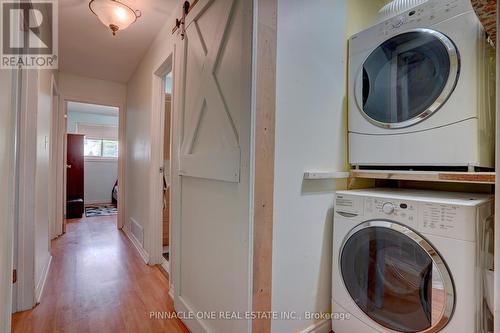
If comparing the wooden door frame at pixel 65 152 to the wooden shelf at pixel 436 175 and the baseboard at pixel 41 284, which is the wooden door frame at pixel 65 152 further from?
the wooden shelf at pixel 436 175

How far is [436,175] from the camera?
47.8 inches

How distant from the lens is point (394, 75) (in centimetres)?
140

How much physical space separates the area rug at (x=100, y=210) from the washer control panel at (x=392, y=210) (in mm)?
4930

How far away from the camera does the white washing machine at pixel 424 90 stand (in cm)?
111

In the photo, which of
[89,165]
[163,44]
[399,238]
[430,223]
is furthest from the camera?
[89,165]

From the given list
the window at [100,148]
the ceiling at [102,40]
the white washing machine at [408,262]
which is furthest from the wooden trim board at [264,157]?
the window at [100,148]

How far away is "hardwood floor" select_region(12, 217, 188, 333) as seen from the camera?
5.09 feet

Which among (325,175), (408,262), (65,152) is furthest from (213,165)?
(65,152)

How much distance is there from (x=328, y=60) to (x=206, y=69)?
0.73 m

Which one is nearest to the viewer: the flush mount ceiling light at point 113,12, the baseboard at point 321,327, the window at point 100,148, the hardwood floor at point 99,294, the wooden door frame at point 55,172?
the baseboard at point 321,327

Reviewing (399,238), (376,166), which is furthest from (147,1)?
(399,238)

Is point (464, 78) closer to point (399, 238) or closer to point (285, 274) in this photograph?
point (399, 238)

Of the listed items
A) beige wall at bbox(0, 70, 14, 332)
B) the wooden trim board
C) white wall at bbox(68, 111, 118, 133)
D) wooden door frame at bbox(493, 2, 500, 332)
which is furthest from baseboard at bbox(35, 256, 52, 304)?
white wall at bbox(68, 111, 118, 133)

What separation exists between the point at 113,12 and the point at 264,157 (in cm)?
172
